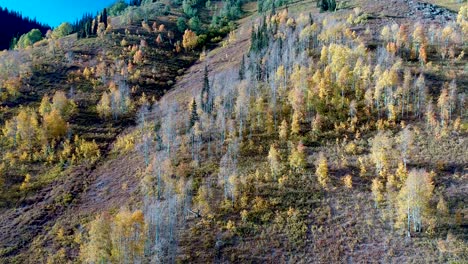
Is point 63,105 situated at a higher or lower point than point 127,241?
higher

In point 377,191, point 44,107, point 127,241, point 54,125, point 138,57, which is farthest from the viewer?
point 138,57

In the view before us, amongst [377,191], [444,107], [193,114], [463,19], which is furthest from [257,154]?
[463,19]

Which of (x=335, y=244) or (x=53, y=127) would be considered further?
(x=53, y=127)

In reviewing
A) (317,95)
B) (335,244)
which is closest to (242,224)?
(335,244)

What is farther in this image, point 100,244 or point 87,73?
point 87,73

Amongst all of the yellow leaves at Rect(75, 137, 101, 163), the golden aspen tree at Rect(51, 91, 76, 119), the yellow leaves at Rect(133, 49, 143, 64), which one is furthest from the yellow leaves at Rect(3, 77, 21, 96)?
the yellow leaves at Rect(133, 49, 143, 64)

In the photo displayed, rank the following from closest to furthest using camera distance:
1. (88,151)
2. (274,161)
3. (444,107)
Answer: (274,161) → (444,107) → (88,151)

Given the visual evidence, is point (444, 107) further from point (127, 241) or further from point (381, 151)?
point (127, 241)

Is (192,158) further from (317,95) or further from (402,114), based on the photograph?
(402,114)

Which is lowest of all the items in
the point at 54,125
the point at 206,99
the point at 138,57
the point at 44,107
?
the point at 54,125

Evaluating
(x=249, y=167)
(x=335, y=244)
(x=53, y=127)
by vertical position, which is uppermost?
(x=53, y=127)
